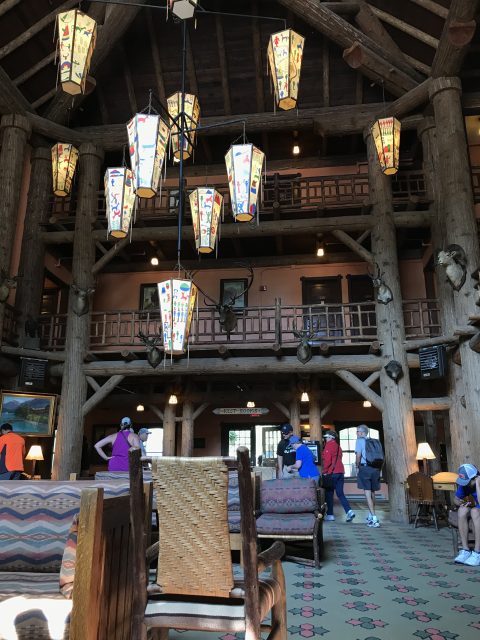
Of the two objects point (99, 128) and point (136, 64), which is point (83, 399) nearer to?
point (99, 128)

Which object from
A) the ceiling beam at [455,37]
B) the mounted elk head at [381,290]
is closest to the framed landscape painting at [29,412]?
the mounted elk head at [381,290]

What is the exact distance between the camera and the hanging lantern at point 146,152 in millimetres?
6184

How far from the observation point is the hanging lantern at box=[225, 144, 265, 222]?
280 inches

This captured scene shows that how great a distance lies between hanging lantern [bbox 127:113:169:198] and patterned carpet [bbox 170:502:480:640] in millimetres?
4717

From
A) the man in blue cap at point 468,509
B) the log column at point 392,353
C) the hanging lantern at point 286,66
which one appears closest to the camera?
the man in blue cap at point 468,509

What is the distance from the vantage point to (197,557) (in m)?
2.31

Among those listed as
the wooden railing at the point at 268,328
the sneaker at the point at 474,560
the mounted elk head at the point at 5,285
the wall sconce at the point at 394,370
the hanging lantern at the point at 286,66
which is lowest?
the sneaker at the point at 474,560

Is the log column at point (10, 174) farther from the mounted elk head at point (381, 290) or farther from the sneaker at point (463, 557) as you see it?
the sneaker at point (463, 557)

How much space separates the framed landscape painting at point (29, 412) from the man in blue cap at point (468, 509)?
935 cm

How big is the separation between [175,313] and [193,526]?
5.39 metres

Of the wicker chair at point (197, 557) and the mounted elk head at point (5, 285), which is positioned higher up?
the mounted elk head at point (5, 285)

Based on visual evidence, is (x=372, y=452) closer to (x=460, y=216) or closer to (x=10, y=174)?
(x=460, y=216)

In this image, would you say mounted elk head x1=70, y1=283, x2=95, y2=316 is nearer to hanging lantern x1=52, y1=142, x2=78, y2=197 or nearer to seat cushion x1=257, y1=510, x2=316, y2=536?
hanging lantern x1=52, y1=142, x2=78, y2=197

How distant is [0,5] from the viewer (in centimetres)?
1052
